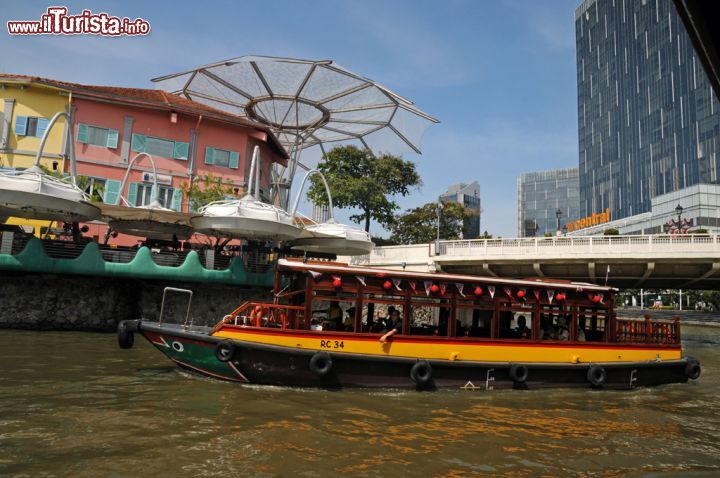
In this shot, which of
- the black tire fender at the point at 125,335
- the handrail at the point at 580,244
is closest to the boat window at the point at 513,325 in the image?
the black tire fender at the point at 125,335

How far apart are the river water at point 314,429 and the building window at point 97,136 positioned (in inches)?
698

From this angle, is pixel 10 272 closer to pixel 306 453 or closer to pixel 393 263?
pixel 306 453

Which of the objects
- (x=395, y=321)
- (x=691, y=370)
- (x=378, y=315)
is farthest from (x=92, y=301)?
(x=691, y=370)

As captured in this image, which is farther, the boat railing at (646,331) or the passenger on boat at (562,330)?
the boat railing at (646,331)

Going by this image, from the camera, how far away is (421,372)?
35.5 ft

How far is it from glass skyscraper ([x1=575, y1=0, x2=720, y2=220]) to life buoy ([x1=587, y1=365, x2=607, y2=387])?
3858 inches

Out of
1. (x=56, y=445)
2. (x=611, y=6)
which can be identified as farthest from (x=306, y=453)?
(x=611, y=6)

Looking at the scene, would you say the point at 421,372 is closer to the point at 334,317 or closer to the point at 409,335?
the point at 409,335

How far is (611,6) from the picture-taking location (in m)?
129

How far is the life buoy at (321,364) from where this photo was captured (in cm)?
1015

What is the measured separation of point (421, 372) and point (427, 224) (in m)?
37.0

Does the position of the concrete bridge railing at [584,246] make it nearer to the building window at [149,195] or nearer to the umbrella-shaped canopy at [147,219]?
the umbrella-shaped canopy at [147,219]

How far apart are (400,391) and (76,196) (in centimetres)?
1326

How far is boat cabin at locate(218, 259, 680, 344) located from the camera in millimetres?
10695
